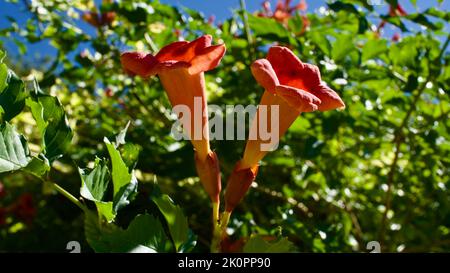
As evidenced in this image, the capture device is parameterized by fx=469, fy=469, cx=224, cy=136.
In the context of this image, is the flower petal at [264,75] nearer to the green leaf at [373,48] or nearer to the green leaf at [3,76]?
the green leaf at [3,76]

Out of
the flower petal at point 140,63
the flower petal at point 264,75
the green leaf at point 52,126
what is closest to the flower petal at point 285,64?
the flower petal at point 264,75

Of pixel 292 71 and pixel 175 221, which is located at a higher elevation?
pixel 292 71

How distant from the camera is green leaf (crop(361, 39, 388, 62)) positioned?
1.83 m

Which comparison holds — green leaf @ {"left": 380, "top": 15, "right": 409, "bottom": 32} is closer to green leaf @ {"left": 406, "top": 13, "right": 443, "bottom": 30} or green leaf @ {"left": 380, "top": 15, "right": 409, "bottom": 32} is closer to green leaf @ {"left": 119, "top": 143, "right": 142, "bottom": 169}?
green leaf @ {"left": 406, "top": 13, "right": 443, "bottom": 30}

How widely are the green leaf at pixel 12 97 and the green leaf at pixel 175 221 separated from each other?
1.12ft

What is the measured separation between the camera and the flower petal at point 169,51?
3.31 ft

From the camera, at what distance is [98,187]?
35.5 inches

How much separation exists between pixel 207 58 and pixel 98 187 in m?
0.34

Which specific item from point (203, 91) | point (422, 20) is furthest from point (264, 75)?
point (422, 20)

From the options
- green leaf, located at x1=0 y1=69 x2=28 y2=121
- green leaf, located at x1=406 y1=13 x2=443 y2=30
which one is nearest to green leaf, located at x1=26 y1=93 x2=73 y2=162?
green leaf, located at x1=0 y1=69 x2=28 y2=121

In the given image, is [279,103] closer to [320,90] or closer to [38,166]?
[320,90]

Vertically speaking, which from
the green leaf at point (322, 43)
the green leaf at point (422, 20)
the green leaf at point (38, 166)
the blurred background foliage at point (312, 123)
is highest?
the green leaf at point (38, 166)
